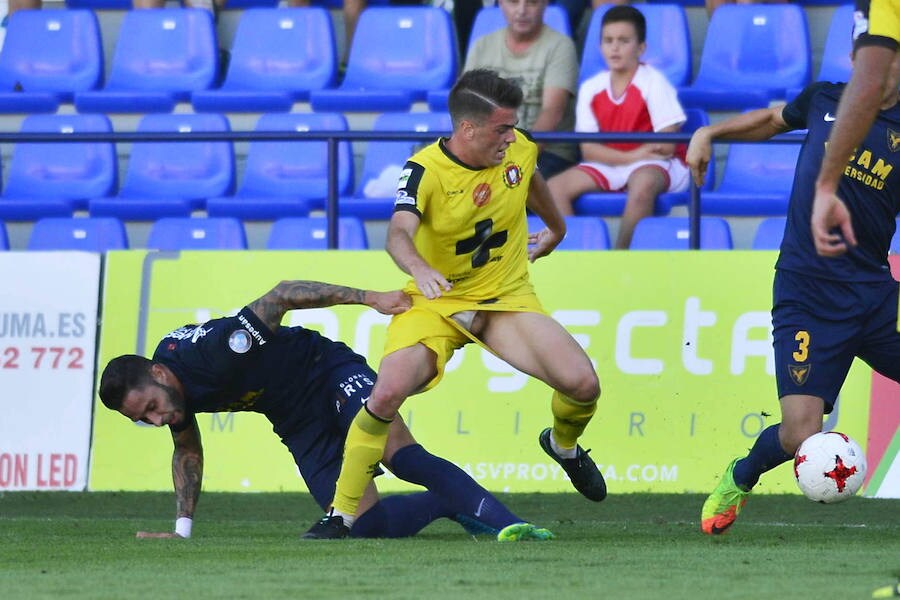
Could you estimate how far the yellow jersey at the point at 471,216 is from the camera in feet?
23.8

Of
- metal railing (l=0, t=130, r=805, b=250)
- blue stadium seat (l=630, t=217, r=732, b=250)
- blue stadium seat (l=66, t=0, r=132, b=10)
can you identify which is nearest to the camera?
metal railing (l=0, t=130, r=805, b=250)

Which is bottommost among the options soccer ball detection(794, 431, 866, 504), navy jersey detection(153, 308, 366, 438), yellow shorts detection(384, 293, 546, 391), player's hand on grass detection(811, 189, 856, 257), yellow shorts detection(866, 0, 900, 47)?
navy jersey detection(153, 308, 366, 438)

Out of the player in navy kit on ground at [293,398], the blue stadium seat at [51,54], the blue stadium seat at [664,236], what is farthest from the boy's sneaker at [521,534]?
the blue stadium seat at [51,54]

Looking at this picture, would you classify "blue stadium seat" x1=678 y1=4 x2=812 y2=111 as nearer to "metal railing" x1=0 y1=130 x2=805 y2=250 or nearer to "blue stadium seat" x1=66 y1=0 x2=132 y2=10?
"metal railing" x1=0 y1=130 x2=805 y2=250

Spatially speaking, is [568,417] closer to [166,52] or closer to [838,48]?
[838,48]

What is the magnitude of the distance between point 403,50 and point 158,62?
2030mm

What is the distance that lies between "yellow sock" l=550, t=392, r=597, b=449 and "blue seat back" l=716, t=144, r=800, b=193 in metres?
4.11

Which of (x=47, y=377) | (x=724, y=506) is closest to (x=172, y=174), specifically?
(x=47, y=377)

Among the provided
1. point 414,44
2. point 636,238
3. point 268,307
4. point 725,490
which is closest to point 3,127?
point 414,44

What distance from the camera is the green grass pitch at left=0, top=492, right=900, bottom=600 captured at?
519 cm

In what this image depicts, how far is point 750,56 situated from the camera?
39.3 feet

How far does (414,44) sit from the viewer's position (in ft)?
41.5

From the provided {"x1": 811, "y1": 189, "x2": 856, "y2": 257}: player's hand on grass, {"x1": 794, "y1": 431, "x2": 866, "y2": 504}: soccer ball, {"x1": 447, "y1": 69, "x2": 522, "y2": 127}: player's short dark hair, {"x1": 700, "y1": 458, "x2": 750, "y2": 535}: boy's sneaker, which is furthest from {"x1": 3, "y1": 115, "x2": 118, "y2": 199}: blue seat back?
{"x1": 811, "y1": 189, "x2": 856, "y2": 257}: player's hand on grass

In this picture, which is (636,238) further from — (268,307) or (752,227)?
(268,307)
